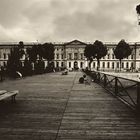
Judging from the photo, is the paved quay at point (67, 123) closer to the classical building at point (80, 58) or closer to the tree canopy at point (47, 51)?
the tree canopy at point (47, 51)

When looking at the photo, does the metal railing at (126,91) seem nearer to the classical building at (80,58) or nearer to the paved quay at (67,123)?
the paved quay at (67,123)

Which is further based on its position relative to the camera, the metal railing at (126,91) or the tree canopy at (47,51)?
the tree canopy at (47,51)

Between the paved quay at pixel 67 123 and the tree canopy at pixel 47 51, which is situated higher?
the tree canopy at pixel 47 51

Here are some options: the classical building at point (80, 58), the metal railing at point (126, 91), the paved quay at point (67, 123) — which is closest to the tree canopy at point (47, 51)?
the classical building at point (80, 58)

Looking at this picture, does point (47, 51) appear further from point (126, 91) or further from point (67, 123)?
point (67, 123)

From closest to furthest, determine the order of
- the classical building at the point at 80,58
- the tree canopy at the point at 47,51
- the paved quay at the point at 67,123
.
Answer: the paved quay at the point at 67,123 < the tree canopy at the point at 47,51 < the classical building at the point at 80,58

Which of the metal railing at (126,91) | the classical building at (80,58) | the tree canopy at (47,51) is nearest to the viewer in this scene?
the metal railing at (126,91)

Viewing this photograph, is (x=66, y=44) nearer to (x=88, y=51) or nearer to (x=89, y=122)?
(x=88, y=51)

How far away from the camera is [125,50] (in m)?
62.8

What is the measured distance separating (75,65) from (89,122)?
9228 cm

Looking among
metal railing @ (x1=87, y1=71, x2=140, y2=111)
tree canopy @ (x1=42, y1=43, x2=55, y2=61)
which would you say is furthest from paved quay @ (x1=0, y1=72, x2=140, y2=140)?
tree canopy @ (x1=42, y1=43, x2=55, y2=61)

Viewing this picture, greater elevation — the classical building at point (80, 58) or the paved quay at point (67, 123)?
the classical building at point (80, 58)

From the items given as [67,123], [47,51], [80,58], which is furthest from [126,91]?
[80,58]

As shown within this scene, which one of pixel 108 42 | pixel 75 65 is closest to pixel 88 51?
pixel 75 65
